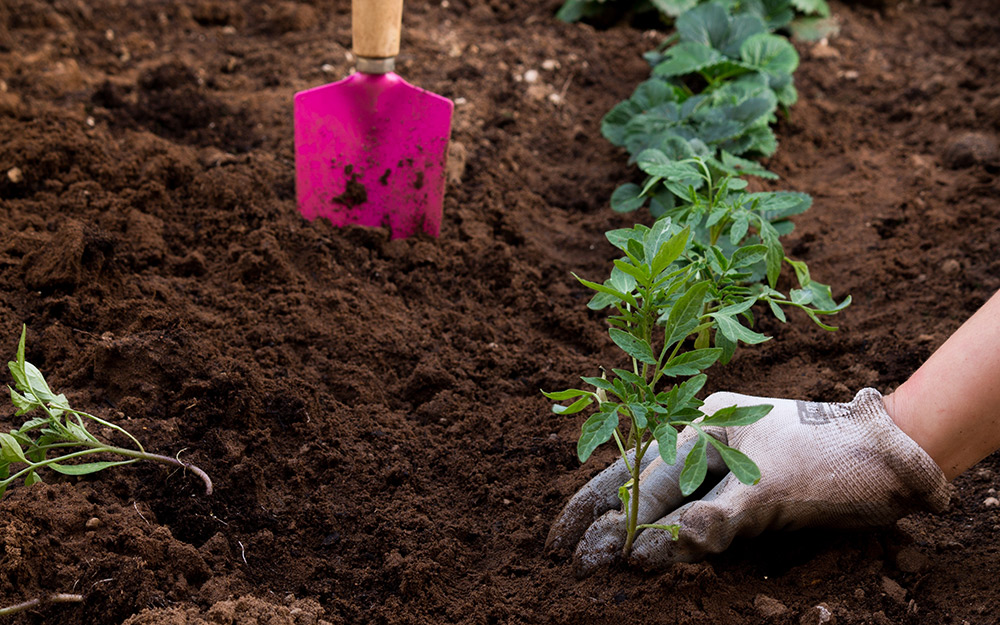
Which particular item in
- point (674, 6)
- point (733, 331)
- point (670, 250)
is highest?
point (670, 250)

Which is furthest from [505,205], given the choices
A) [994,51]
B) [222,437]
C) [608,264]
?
[994,51]

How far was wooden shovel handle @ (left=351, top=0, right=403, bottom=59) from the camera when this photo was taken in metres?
2.63

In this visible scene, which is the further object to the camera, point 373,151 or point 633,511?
point 373,151

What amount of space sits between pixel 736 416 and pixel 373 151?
1829 millimetres

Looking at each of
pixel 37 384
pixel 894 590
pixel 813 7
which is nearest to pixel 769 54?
pixel 813 7

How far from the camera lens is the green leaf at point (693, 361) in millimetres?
1480

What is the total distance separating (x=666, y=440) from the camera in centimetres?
139

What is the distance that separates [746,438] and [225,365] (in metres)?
1.26

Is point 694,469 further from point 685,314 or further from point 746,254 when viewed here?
point 746,254

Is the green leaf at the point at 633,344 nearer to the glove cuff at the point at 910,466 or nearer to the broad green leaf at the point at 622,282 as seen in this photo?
the broad green leaf at the point at 622,282

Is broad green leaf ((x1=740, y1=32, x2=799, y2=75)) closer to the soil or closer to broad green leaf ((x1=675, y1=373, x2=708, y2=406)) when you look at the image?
the soil

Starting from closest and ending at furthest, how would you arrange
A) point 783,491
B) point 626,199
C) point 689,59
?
1. point 783,491
2. point 626,199
3. point 689,59

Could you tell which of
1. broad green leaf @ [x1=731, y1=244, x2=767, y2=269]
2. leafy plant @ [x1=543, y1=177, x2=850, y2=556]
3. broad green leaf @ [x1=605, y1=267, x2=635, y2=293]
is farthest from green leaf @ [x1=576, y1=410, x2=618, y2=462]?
broad green leaf @ [x1=731, y1=244, x2=767, y2=269]

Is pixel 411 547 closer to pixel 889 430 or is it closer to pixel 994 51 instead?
pixel 889 430
